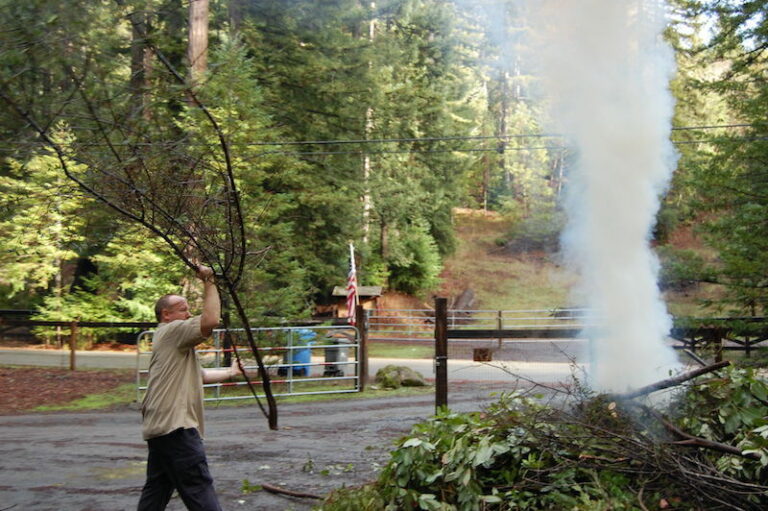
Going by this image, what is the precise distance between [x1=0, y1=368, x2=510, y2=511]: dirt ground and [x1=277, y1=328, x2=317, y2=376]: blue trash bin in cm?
168

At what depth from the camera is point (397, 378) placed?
16188mm

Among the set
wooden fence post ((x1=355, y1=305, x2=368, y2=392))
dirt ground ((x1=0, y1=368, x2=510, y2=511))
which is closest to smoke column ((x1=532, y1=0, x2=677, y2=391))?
dirt ground ((x1=0, y1=368, x2=510, y2=511))

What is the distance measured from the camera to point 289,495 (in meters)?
6.76

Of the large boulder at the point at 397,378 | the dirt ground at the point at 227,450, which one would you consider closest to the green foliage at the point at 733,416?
the dirt ground at the point at 227,450

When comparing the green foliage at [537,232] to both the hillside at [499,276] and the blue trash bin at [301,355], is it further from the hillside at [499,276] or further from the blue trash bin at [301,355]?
the blue trash bin at [301,355]

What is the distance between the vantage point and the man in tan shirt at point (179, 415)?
492 cm

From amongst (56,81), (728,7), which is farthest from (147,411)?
(728,7)

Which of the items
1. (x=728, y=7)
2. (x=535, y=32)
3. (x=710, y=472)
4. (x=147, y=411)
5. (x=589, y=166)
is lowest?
(x=710, y=472)

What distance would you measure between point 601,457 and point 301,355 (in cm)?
1133

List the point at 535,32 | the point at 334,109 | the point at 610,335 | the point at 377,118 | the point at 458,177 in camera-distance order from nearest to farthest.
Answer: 1. the point at 610,335
2. the point at 535,32
3. the point at 334,109
4. the point at 377,118
5. the point at 458,177

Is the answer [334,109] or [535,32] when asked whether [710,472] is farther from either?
[334,109]

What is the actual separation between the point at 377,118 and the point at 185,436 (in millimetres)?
21231

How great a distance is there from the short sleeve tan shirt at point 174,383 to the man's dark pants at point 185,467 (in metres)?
0.08

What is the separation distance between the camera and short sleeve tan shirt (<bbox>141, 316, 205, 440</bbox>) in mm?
4967
